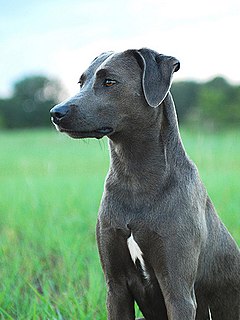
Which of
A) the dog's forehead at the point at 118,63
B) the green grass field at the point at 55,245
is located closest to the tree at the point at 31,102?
the green grass field at the point at 55,245

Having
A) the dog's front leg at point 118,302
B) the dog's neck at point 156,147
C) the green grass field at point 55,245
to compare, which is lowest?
the green grass field at point 55,245

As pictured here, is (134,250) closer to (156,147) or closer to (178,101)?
(156,147)

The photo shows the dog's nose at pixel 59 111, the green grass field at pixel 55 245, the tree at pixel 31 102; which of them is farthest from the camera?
the tree at pixel 31 102

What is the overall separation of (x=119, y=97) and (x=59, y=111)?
27cm

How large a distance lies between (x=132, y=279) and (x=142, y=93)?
0.85 meters

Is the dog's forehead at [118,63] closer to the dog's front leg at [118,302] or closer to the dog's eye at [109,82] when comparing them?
the dog's eye at [109,82]

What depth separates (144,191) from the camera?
2713 millimetres

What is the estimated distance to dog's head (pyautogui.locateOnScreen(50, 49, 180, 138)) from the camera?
8.54 feet

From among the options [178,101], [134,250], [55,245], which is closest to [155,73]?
[134,250]

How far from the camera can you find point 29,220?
6387 millimetres

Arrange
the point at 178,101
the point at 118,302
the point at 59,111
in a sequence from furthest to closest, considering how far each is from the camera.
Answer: the point at 178,101
the point at 118,302
the point at 59,111

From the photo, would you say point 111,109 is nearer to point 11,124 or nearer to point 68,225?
point 68,225

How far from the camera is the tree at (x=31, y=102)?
137 ft

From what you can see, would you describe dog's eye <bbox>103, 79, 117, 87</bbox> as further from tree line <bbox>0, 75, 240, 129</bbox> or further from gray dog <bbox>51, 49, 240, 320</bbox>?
tree line <bbox>0, 75, 240, 129</bbox>
